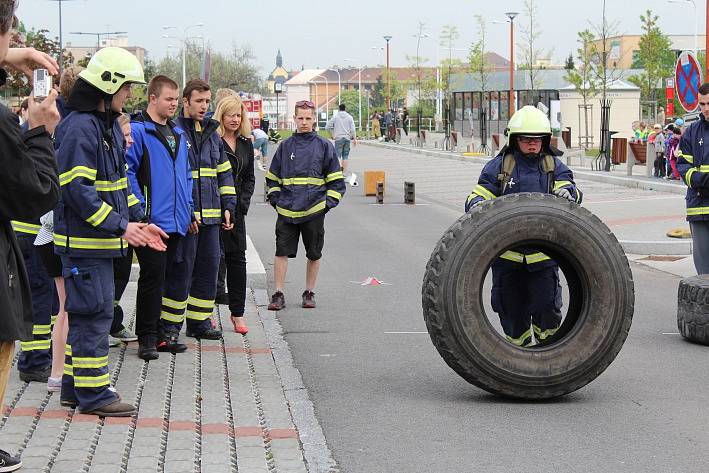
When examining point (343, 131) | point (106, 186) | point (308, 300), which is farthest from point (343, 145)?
point (106, 186)

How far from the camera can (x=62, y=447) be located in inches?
245

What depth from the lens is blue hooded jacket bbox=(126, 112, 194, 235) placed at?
28.3 ft

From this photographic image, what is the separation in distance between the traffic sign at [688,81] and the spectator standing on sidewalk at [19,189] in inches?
583

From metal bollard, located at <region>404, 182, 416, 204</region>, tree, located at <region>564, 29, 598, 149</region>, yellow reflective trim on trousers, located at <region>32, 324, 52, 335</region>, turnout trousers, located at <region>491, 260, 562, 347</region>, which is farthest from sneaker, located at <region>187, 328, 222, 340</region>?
tree, located at <region>564, 29, 598, 149</region>

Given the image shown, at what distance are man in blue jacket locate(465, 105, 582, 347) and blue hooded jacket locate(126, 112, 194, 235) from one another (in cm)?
203

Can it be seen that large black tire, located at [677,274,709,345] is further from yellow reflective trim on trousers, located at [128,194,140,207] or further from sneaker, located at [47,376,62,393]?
sneaker, located at [47,376,62,393]

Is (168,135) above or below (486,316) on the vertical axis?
above

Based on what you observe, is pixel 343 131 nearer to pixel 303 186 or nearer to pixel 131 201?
pixel 303 186

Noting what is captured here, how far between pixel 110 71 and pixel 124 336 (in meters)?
2.95

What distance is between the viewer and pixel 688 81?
1869cm

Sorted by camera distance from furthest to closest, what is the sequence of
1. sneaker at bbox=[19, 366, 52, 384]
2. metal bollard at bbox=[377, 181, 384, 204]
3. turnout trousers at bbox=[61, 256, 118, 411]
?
metal bollard at bbox=[377, 181, 384, 204], sneaker at bbox=[19, 366, 52, 384], turnout trousers at bbox=[61, 256, 118, 411]

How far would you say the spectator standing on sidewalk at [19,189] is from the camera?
4598 millimetres

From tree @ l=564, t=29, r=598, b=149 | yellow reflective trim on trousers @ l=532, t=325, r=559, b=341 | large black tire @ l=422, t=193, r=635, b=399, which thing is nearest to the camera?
large black tire @ l=422, t=193, r=635, b=399

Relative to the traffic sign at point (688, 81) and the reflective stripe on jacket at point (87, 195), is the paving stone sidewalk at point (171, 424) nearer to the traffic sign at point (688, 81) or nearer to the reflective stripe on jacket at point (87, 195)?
the reflective stripe on jacket at point (87, 195)
